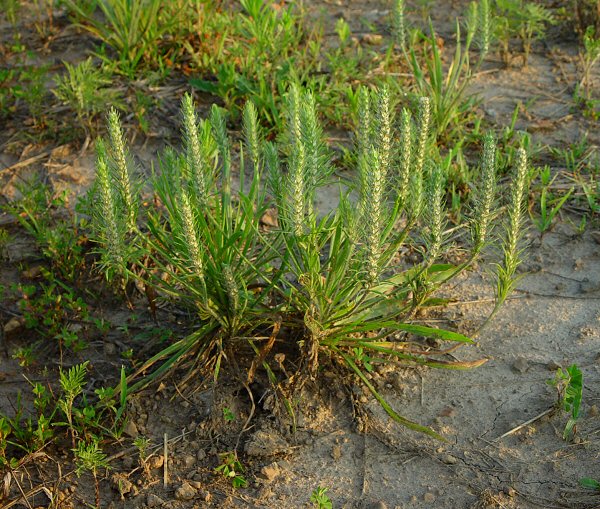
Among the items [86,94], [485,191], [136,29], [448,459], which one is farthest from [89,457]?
[136,29]

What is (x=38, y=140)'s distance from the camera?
14.3 feet

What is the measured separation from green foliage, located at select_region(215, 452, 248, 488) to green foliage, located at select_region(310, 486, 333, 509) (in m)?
0.25

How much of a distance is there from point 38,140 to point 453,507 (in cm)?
286

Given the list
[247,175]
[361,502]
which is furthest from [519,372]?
[247,175]

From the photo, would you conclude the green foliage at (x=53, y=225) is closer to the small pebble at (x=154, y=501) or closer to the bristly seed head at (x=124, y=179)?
the bristly seed head at (x=124, y=179)

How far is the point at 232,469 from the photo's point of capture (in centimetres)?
288

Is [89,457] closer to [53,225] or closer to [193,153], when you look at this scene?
[193,153]

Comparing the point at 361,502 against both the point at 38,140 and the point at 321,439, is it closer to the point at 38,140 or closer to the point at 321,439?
the point at 321,439

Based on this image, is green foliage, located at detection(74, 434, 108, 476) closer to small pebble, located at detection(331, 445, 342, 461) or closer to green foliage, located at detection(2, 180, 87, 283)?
small pebble, located at detection(331, 445, 342, 461)

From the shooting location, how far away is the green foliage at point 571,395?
2.88m

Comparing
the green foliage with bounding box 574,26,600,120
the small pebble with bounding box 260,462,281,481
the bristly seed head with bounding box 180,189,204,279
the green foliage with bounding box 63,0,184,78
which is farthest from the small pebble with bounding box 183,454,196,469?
the green foliage with bounding box 574,26,600,120

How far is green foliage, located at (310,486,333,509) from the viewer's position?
270 centimetres

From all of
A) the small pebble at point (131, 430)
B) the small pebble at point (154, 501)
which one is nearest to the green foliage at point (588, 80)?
the small pebble at point (131, 430)

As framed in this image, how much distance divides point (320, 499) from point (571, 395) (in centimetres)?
96
